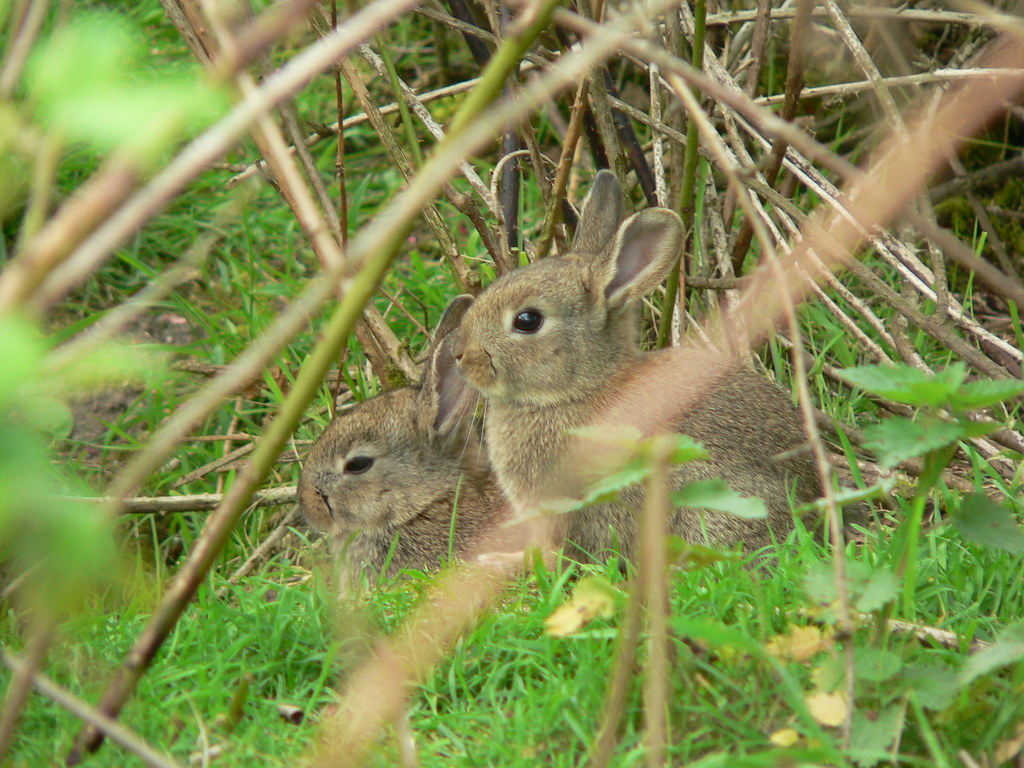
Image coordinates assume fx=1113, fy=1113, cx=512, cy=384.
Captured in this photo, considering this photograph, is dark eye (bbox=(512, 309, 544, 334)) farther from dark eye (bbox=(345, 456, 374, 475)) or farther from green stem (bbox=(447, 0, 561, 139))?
green stem (bbox=(447, 0, 561, 139))

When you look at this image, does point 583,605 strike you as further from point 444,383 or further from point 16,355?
point 444,383

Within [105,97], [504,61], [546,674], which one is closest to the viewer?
[105,97]

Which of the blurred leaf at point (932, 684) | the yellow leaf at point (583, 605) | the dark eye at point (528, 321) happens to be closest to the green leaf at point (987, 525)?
the blurred leaf at point (932, 684)

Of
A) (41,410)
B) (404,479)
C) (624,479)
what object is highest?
(41,410)

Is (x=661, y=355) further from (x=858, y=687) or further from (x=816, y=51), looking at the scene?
(x=816, y=51)

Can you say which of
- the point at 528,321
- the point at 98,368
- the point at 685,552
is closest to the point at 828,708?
the point at 685,552

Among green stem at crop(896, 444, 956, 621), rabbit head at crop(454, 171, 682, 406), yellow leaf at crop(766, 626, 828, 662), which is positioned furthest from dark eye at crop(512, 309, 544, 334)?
yellow leaf at crop(766, 626, 828, 662)

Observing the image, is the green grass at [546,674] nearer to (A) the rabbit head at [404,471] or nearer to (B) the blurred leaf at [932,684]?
(B) the blurred leaf at [932,684]

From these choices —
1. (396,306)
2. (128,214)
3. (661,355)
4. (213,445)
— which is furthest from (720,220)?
(128,214)
